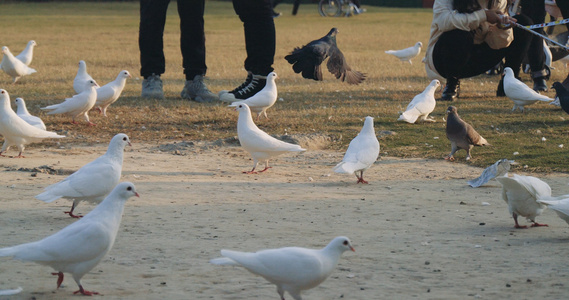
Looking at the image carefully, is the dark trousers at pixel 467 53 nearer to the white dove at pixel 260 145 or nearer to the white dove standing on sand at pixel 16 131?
the white dove at pixel 260 145

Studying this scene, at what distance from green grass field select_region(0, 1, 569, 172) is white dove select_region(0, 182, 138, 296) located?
4.16 metres

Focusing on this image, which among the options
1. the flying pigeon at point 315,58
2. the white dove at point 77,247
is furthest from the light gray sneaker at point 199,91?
the white dove at point 77,247

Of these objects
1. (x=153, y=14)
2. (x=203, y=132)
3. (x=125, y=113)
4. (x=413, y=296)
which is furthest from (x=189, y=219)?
(x=153, y=14)

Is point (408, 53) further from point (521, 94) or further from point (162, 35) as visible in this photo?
point (162, 35)

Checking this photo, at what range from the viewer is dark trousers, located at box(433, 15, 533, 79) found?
10.2m

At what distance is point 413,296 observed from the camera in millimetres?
3695

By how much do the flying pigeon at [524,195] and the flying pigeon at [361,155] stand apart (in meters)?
1.32

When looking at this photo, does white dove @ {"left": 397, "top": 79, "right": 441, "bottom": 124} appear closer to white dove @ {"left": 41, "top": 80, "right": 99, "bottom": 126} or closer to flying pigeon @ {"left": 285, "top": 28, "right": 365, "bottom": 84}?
flying pigeon @ {"left": 285, "top": 28, "right": 365, "bottom": 84}

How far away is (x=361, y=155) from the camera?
20.4ft

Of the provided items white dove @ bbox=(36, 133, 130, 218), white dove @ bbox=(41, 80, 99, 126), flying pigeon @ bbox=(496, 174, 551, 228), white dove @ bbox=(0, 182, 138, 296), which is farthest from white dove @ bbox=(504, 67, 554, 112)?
white dove @ bbox=(0, 182, 138, 296)

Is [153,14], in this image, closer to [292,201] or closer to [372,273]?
[292,201]

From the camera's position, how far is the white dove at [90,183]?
480 centimetres

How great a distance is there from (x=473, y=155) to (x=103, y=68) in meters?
8.02

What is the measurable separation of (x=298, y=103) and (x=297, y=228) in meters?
5.41
